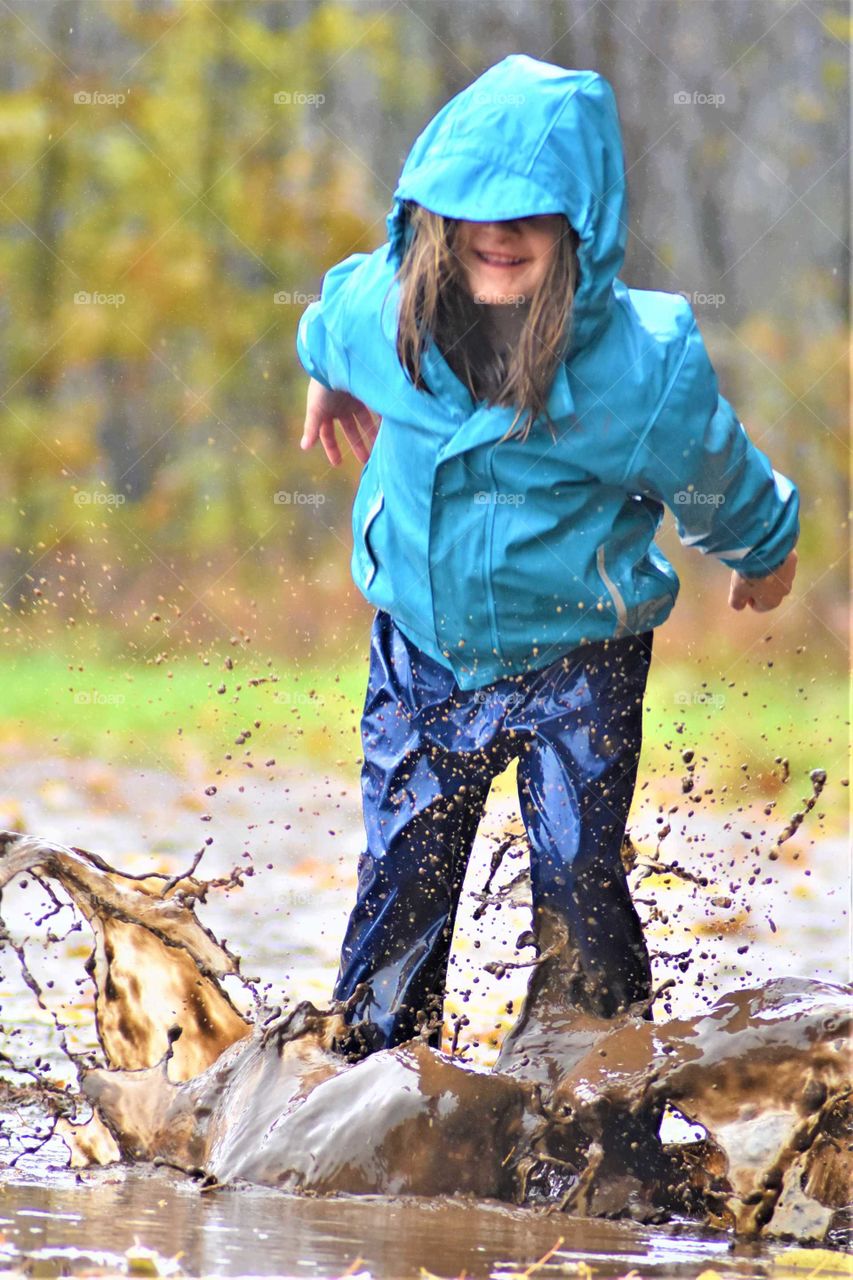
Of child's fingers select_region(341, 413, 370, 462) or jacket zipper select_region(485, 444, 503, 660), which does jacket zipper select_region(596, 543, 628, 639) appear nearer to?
jacket zipper select_region(485, 444, 503, 660)

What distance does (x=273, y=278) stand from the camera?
9930mm

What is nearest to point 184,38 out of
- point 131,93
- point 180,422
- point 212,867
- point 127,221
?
point 131,93

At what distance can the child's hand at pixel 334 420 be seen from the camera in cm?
321

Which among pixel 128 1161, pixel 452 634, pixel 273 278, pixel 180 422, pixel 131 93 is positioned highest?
pixel 131 93

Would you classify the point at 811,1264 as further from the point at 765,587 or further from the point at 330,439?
the point at 330,439

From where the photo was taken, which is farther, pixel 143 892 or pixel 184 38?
pixel 184 38

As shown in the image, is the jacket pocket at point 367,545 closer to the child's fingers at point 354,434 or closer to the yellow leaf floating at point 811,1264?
the child's fingers at point 354,434

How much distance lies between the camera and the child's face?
107 inches

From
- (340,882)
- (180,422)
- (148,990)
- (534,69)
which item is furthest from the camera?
(180,422)

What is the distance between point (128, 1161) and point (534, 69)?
194cm

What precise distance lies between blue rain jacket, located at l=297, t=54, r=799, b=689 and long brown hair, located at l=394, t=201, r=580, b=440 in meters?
0.03

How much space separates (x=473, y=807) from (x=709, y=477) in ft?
2.32

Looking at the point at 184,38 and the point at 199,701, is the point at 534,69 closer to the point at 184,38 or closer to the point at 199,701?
the point at 199,701

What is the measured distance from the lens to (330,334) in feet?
9.89
